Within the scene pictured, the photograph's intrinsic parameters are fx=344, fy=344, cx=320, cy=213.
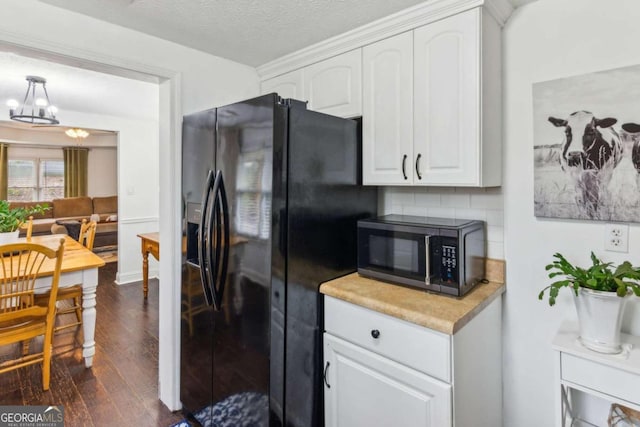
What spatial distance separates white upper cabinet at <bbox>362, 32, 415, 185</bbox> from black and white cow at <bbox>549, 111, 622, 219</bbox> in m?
0.69

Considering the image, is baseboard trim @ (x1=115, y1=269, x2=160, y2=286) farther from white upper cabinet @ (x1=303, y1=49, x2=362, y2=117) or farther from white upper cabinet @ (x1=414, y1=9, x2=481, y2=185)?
white upper cabinet @ (x1=414, y1=9, x2=481, y2=185)

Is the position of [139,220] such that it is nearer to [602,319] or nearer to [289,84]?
[289,84]

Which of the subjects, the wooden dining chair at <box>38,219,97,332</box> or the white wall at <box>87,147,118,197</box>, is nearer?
the wooden dining chair at <box>38,219,97,332</box>

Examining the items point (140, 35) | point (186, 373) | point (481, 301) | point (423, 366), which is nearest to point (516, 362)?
point (481, 301)

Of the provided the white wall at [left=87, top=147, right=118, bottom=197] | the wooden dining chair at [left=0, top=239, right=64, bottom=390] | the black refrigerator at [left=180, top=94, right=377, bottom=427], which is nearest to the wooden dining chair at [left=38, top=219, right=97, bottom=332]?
the wooden dining chair at [left=0, top=239, right=64, bottom=390]

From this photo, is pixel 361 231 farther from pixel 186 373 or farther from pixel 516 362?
pixel 186 373

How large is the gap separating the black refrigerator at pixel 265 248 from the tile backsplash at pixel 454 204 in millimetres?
291

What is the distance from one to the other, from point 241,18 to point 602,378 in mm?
2215

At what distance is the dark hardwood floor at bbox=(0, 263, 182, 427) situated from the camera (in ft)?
6.89

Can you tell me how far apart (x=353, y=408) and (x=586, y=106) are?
A: 66.1 inches

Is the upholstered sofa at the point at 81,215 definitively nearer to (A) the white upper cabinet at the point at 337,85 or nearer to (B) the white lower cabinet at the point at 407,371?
(A) the white upper cabinet at the point at 337,85

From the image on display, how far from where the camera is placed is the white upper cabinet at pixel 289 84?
223 cm

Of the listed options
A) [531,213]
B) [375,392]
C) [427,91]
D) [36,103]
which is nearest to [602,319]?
[531,213]

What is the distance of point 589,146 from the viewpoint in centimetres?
149
